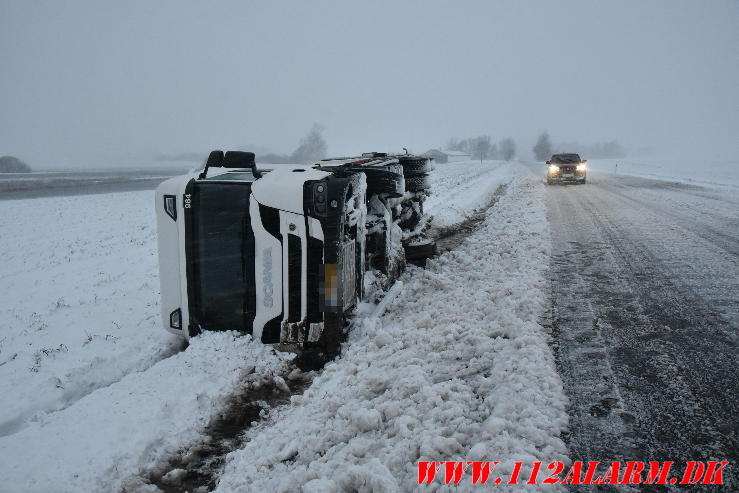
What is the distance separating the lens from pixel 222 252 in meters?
4.10

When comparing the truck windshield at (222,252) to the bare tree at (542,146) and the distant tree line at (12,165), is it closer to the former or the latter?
the distant tree line at (12,165)

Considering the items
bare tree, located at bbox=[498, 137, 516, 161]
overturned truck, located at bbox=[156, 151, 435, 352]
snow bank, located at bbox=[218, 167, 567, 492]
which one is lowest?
snow bank, located at bbox=[218, 167, 567, 492]

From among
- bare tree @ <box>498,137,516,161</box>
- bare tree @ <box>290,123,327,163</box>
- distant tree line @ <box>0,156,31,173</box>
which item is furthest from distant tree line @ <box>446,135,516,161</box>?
distant tree line @ <box>0,156,31,173</box>

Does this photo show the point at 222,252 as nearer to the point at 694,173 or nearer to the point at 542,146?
the point at 694,173

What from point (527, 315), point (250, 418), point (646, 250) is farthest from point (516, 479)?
point (646, 250)

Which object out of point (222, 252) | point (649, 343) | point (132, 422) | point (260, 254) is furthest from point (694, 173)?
point (132, 422)

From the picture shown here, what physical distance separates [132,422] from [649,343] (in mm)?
4428

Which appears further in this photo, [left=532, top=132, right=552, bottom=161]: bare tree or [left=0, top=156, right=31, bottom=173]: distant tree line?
[left=532, top=132, right=552, bottom=161]: bare tree

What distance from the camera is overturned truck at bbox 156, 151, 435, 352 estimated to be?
393cm

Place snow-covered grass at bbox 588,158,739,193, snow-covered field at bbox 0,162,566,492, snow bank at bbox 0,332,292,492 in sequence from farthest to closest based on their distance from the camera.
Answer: snow-covered grass at bbox 588,158,739,193
snow bank at bbox 0,332,292,492
snow-covered field at bbox 0,162,566,492

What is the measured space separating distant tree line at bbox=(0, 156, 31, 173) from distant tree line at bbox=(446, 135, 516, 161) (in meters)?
118

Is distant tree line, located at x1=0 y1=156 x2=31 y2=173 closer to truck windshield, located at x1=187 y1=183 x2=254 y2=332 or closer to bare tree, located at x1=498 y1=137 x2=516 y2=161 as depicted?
truck windshield, located at x1=187 y1=183 x2=254 y2=332

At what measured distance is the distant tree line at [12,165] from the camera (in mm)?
80450

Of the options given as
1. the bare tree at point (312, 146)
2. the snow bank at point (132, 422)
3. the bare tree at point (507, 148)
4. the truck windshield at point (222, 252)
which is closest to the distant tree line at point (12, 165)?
the bare tree at point (312, 146)
